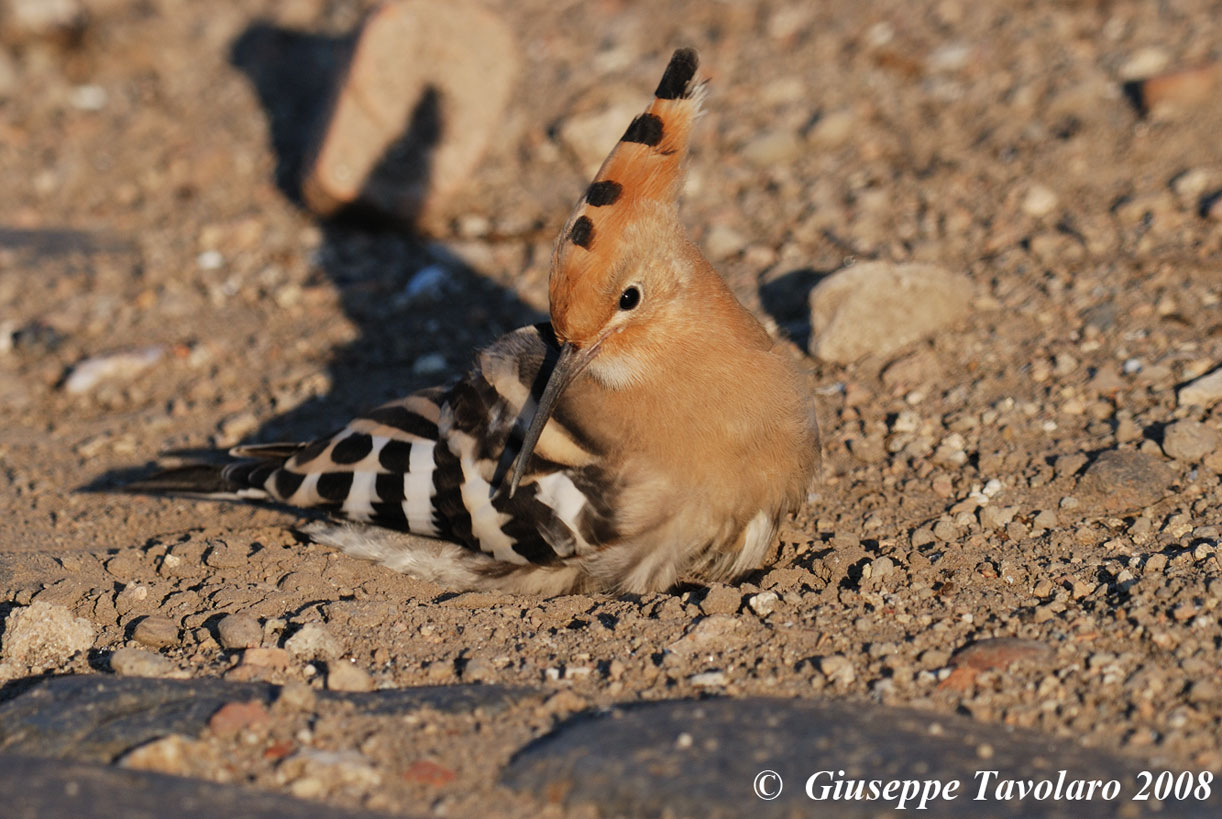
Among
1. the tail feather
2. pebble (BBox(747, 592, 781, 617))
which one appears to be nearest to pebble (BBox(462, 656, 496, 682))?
pebble (BBox(747, 592, 781, 617))

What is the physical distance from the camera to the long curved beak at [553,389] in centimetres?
324

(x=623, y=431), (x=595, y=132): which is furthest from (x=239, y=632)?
(x=595, y=132)

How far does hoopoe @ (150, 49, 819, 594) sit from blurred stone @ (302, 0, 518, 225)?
83.1 inches

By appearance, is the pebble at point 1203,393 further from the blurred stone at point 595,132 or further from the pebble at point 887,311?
A: the blurred stone at point 595,132

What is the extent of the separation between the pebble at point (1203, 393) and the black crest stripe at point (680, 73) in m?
1.71

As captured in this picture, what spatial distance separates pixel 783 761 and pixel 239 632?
4.52 feet

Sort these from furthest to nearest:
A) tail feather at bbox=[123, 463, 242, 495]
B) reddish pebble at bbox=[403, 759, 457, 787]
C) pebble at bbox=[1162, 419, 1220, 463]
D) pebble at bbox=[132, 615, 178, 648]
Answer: tail feather at bbox=[123, 463, 242, 495] < pebble at bbox=[1162, 419, 1220, 463] < pebble at bbox=[132, 615, 178, 648] < reddish pebble at bbox=[403, 759, 457, 787]

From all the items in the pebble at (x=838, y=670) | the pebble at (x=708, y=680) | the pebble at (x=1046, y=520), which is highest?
the pebble at (x=1046, y=520)

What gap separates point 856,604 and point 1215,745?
0.89 metres

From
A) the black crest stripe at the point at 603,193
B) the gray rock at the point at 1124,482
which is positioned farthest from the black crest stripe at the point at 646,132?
the gray rock at the point at 1124,482

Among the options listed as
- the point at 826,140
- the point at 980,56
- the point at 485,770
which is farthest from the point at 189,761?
the point at 980,56

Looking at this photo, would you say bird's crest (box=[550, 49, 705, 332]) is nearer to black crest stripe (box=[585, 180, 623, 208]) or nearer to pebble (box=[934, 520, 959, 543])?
black crest stripe (box=[585, 180, 623, 208])

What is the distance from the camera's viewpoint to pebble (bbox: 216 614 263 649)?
307 centimetres

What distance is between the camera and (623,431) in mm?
3377
